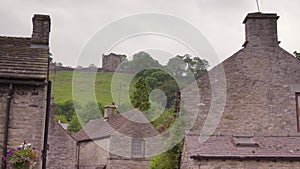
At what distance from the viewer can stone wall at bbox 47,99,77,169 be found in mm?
28172

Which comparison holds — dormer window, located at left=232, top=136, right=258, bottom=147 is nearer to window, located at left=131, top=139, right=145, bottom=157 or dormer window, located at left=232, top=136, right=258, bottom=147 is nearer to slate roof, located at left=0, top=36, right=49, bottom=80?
slate roof, located at left=0, top=36, right=49, bottom=80

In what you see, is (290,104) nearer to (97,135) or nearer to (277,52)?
(277,52)

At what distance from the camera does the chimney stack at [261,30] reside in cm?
1934

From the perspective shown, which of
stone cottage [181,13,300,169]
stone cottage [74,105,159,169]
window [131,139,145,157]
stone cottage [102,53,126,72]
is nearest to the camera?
stone cottage [181,13,300,169]

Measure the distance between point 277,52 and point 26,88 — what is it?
11.8m

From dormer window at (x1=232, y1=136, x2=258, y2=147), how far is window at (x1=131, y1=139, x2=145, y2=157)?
12430 mm

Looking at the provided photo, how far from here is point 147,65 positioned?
2873cm

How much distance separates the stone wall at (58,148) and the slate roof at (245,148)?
1345cm

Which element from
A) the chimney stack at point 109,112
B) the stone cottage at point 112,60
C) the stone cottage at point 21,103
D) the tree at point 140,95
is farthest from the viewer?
the stone cottage at point 112,60

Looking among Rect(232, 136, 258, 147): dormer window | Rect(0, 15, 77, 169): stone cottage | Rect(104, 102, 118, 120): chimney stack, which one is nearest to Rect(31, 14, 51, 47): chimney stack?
Rect(0, 15, 77, 169): stone cottage

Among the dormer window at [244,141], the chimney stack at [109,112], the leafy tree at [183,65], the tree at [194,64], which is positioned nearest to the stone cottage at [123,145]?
the chimney stack at [109,112]

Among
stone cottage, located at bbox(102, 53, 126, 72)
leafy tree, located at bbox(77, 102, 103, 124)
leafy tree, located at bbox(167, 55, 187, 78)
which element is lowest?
leafy tree, located at bbox(167, 55, 187, 78)

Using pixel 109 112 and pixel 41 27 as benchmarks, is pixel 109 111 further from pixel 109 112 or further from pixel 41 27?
pixel 41 27

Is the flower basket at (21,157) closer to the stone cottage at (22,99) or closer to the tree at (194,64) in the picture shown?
the stone cottage at (22,99)
